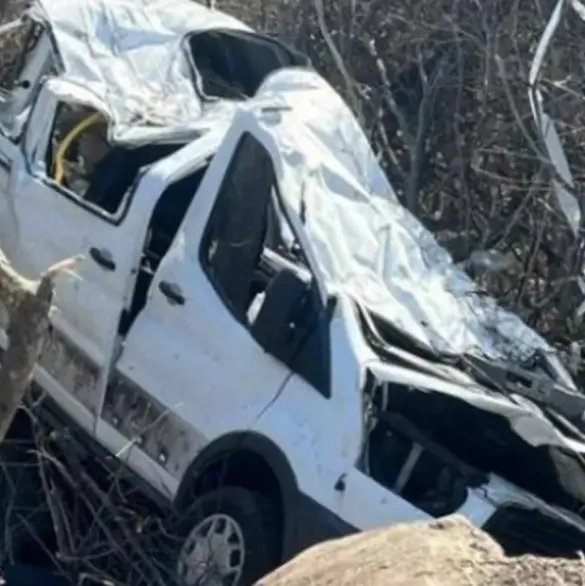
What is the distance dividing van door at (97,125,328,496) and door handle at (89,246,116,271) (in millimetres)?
239

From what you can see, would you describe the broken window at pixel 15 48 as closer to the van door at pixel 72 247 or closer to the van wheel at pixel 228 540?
the van door at pixel 72 247

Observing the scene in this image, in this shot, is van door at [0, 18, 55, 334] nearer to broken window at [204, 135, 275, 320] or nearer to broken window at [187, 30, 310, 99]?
broken window at [187, 30, 310, 99]

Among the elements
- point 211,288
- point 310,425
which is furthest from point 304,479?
point 211,288

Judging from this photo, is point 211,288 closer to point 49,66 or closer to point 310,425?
point 310,425

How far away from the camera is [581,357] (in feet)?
27.0

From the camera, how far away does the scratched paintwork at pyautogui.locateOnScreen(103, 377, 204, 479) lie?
6805 millimetres

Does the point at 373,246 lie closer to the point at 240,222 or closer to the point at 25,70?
the point at 240,222

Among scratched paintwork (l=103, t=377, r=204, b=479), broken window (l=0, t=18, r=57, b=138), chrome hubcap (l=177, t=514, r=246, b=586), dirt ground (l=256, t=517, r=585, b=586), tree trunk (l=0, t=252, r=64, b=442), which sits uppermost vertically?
tree trunk (l=0, t=252, r=64, b=442)

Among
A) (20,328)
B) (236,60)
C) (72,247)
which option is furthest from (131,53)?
(20,328)

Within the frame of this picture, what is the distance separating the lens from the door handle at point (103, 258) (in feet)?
23.8

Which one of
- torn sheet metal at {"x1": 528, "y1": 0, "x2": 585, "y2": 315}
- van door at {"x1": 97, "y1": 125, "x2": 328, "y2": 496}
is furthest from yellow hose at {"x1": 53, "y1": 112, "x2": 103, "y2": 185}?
torn sheet metal at {"x1": 528, "y1": 0, "x2": 585, "y2": 315}

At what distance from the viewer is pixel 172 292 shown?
695cm

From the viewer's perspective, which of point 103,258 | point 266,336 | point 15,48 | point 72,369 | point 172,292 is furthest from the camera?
point 15,48

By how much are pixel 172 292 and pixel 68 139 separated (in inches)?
57.6
